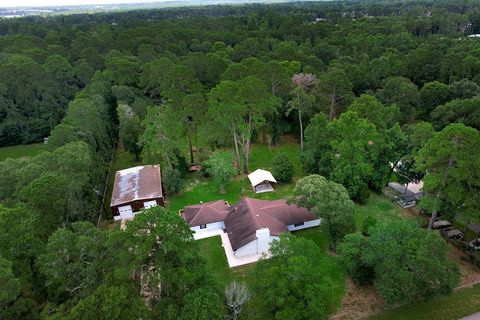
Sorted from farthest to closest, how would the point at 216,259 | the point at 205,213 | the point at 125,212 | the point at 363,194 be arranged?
the point at 125,212
the point at 363,194
the point at 205,213
the point at 216,259

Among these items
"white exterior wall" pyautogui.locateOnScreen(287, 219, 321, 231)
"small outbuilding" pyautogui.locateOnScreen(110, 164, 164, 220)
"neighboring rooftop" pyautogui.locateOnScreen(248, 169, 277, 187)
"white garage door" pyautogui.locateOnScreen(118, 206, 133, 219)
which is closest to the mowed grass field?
"white exterior wall" pyautogui.locateOnScreen(287, 219, 321, 231)

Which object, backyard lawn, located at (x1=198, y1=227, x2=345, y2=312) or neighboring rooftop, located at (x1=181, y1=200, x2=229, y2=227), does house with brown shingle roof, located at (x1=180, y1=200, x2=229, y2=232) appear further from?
backyard lawn, located at (x1=198, y1=227, x2=345, y2=312)

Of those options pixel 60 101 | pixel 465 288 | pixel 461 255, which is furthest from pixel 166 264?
pixel 60 101

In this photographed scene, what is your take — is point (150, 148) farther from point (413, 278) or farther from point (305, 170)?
point (413, 278)

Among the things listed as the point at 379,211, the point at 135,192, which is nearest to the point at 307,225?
the point at 379,211

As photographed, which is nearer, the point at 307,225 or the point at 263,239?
the point at 263,239

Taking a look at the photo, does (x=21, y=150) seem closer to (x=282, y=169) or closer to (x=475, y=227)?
(x=282, y=169)
